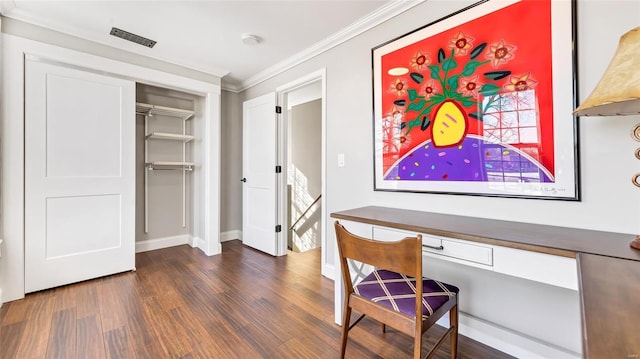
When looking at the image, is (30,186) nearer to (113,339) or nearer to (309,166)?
(113,339)

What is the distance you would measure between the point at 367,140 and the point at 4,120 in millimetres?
2937

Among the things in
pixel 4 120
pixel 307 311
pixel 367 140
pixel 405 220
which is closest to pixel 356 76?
pixel 367 140

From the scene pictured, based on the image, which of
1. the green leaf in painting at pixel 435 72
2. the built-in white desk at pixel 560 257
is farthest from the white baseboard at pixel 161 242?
the green leaf in painting at pixel 435 72

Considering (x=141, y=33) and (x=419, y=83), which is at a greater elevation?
(x=141, y=33)

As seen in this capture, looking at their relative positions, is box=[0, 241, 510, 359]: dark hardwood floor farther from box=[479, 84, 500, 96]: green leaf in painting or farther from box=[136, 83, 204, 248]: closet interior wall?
box=[479, 84, 500, 96]: green leaf in painting

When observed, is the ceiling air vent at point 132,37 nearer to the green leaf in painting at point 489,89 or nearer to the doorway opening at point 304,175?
the doorway opening at point 304,175

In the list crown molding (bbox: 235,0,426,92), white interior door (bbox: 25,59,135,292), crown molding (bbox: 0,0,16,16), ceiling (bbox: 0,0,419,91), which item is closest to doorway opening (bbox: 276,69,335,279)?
crown molding (bbox: 235,0,426,92)

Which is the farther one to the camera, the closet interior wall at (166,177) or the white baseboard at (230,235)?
the white baseboard at (230,235)

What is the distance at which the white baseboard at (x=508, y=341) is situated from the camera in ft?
4.66

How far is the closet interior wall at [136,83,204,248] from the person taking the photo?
3461 millimetres

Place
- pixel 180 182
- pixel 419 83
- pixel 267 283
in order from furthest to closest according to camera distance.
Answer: pixel 180 182
pixel 267 283
pixel 419 83

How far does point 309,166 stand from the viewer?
16.4 ft

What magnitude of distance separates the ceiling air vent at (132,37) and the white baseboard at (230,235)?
2560mm

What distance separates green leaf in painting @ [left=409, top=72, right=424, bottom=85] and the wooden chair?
1.29 meters
